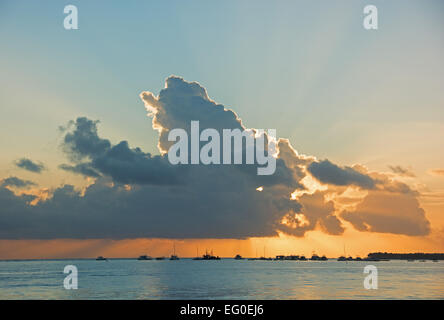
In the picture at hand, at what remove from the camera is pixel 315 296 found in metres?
94.3
